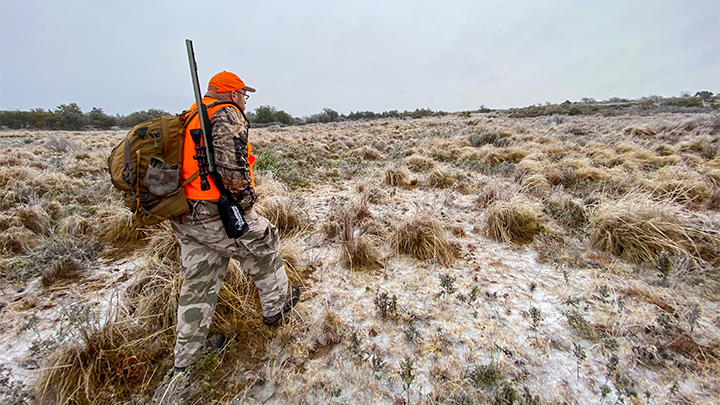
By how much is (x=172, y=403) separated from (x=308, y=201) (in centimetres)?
378

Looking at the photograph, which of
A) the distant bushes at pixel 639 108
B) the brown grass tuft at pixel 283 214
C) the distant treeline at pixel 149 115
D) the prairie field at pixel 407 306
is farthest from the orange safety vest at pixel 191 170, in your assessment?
the distant treeline at pixel 149 115

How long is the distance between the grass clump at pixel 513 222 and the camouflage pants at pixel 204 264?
2855mm

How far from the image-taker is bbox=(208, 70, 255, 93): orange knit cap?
5.89 feet

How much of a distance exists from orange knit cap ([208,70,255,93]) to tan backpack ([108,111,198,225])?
369 millimetres

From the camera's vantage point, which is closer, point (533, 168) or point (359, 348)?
point (359, 348)

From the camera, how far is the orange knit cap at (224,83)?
1.79 meters

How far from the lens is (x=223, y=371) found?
1.72m

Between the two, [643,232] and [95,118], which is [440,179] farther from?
[95,118]

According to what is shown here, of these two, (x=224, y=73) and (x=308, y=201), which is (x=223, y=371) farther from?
(x=308, y=201)

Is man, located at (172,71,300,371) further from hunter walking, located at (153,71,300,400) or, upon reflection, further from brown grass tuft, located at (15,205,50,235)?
brown grass tuft, located at (15,205,50,235)

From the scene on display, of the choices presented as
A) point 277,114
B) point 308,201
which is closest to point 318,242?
point 308,201

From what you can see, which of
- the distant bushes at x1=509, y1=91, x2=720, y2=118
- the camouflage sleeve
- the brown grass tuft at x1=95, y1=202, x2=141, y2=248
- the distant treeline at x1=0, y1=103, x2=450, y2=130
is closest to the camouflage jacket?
the camouflage sleeve

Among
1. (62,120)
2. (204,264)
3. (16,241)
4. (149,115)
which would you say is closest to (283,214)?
(204,264)

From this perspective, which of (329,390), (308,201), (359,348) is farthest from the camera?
(308,201)
